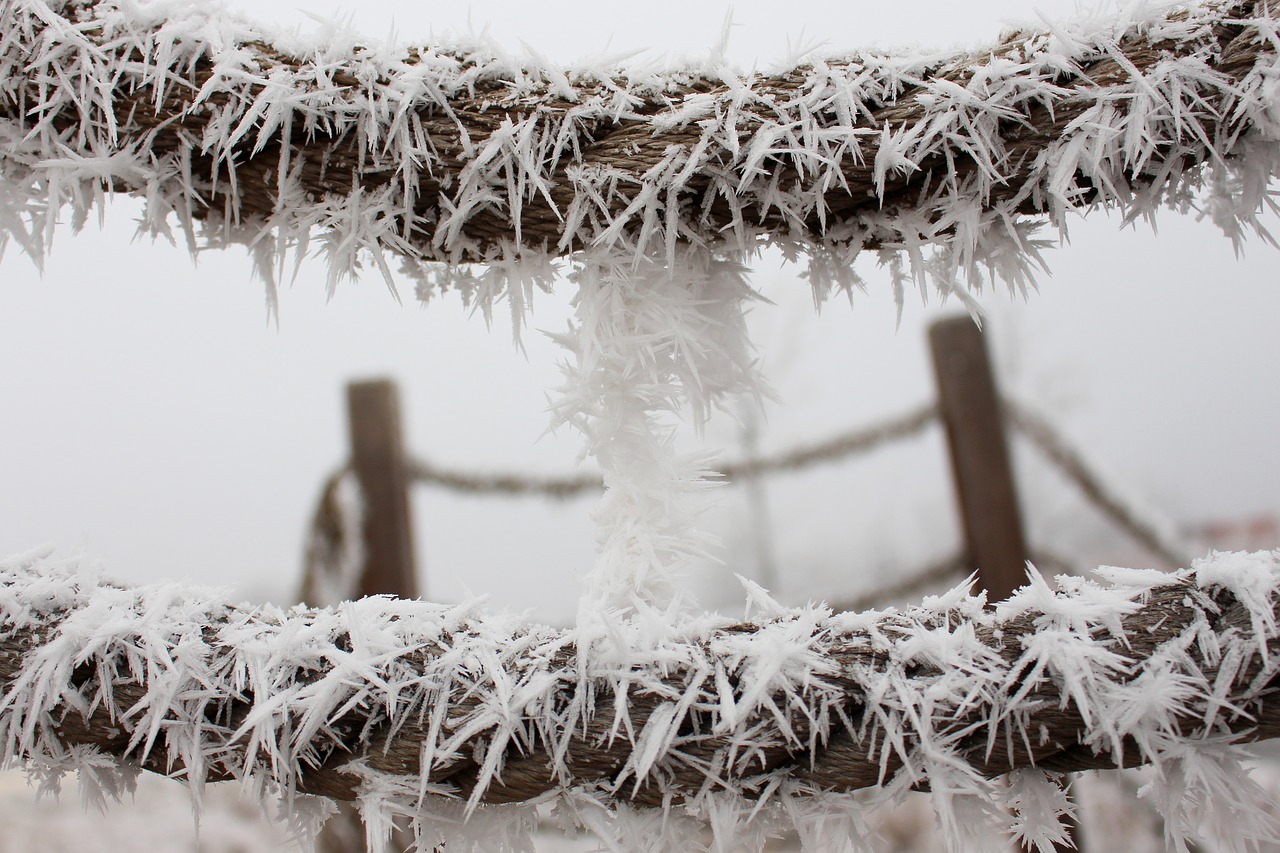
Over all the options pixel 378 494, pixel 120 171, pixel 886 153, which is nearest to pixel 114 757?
pixel 120 171

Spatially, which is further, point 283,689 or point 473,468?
point 473,468

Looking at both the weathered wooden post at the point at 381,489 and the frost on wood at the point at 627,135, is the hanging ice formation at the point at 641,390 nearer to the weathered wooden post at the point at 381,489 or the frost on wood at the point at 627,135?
the frost on wood at the point at 627,135

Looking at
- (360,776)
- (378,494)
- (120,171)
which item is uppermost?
(120,171)

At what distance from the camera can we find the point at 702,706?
221 mm

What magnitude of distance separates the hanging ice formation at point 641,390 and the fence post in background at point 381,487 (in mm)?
A: 593

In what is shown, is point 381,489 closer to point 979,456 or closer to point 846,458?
point 846,458

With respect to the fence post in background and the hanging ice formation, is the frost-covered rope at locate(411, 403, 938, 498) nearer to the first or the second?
the fence post in background

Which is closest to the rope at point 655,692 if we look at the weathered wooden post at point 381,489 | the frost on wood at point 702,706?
the frost on wood at point 702,706

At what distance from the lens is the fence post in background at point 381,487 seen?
0.87 m

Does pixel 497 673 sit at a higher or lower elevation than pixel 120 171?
lower

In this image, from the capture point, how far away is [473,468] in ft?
3.01

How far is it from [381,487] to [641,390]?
652 millimetres

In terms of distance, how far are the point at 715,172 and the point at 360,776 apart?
0.73ft

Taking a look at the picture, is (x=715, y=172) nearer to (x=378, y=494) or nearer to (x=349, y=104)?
(x=349, y=104)
